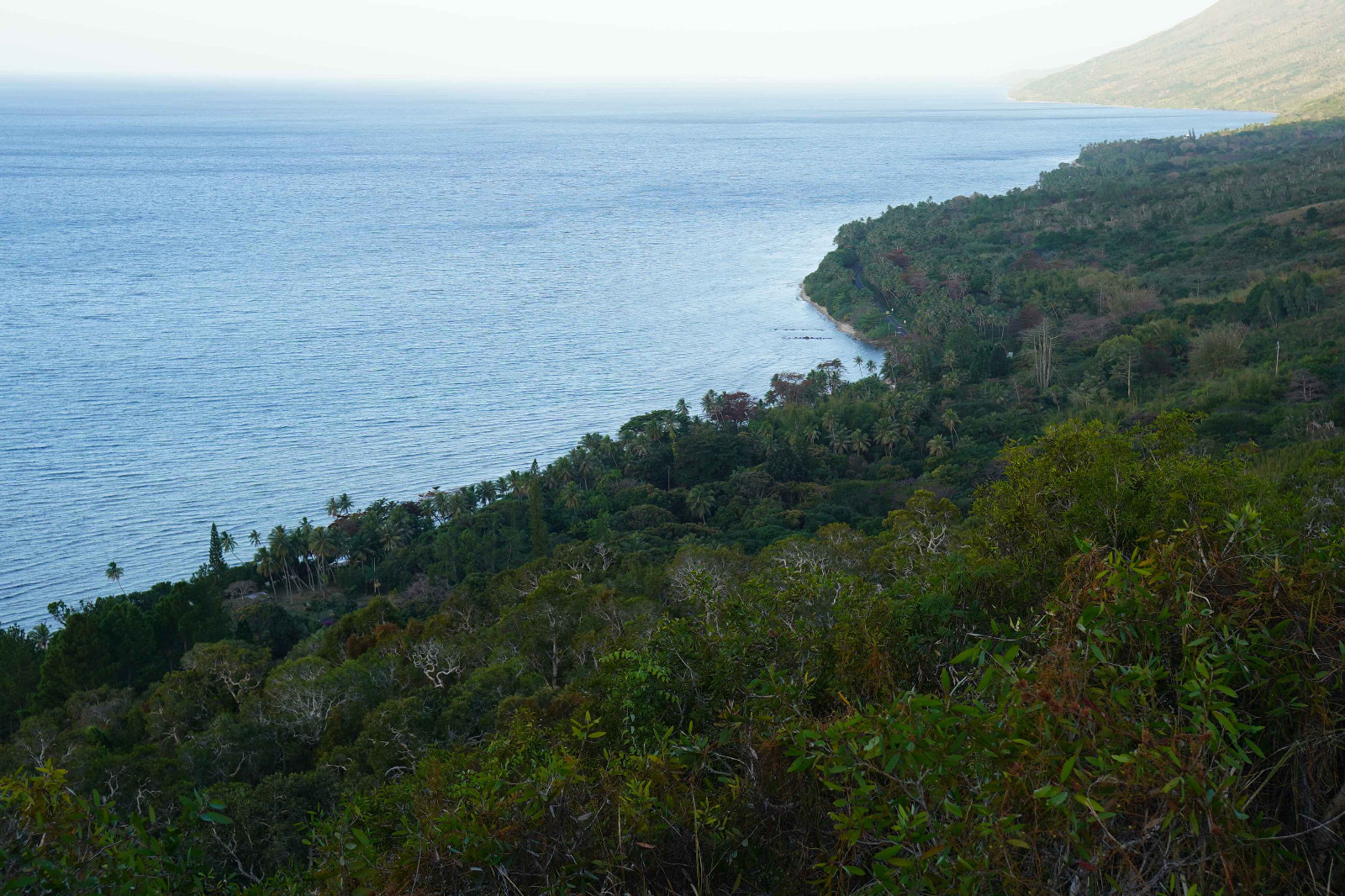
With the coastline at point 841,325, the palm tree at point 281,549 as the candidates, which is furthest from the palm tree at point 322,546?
the coastline at point 841,325

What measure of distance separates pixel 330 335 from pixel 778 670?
252ft

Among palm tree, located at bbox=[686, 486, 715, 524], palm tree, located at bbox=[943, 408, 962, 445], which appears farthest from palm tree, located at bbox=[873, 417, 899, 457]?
palm tree, located at bbox=[686, 486, 715, 524]

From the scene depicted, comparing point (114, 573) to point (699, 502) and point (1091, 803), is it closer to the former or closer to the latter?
point (699, 502)

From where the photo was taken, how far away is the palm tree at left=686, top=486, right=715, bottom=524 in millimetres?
50875

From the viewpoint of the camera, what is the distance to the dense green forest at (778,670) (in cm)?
406

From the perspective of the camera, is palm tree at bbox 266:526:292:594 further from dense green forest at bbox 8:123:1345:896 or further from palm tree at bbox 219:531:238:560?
palm tree at bbox 219:531:238:560

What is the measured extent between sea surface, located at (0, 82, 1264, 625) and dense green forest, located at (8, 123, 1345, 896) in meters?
5.39

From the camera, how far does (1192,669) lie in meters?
4.39

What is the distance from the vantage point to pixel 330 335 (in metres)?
78.4

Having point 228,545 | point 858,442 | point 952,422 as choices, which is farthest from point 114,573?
point 952,422

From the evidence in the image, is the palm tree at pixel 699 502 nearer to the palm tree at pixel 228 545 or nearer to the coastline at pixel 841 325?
the palm tree at pixel 228 545

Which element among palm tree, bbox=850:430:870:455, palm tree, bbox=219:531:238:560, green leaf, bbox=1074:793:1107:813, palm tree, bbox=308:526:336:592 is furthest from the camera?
palm tree, bbox=850:430:870:455

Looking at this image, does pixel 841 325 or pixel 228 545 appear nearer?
pixel 228 545

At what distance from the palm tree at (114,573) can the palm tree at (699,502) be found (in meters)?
27.2
